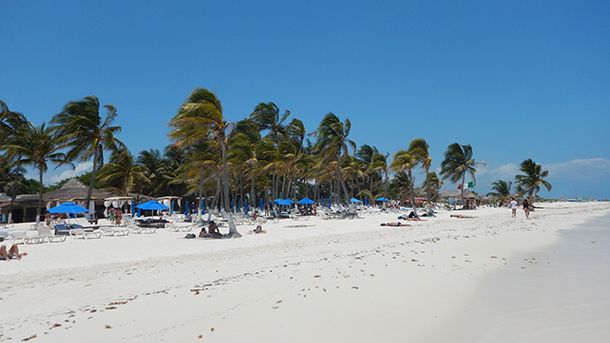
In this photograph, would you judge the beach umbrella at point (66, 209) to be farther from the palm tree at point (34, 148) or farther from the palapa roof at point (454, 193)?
the palapa roof at point (454, 193)

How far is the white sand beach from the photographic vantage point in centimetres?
485

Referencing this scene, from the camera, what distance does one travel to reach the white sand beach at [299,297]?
4.85m

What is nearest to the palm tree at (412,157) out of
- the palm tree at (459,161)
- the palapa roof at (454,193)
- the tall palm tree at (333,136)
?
the tall palm tree at (333,136)

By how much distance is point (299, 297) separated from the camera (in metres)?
6.35

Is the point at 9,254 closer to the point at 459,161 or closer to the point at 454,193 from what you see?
the point at 459,161

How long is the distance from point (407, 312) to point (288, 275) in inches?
118

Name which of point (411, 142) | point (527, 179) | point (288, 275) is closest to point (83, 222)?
point (288, 275)

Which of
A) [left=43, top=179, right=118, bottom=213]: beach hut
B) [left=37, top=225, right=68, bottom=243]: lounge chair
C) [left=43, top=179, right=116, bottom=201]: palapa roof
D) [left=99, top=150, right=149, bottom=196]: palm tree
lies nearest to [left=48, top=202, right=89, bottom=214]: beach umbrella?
[left=37, top=225, right=68, bottom=243]: lounge chair

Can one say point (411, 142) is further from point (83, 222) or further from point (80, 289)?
point (80, 289)

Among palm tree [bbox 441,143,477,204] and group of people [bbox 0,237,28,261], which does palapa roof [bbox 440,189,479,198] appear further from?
group of people [bbox 0,237,28,261]

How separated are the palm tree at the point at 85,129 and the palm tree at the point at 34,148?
0.91 metres

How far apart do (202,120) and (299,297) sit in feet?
42.7

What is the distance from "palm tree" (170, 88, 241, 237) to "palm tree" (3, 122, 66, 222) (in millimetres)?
14599

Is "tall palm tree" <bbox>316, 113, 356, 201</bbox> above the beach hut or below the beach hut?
above
